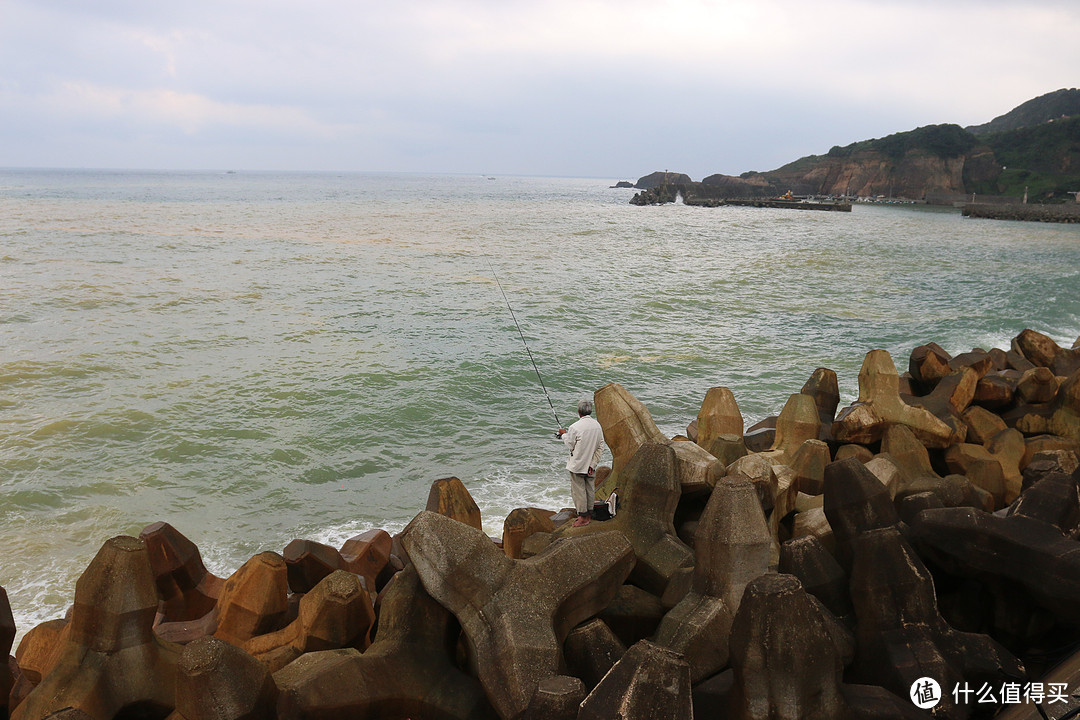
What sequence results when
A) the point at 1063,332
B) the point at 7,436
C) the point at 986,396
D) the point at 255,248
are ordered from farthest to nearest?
1. the point at 255,248
2. the point at 1063,332
3. the point at 7,436
4. the point at 986,396

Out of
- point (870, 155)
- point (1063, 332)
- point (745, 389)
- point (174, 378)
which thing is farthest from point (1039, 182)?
point (174, 378)

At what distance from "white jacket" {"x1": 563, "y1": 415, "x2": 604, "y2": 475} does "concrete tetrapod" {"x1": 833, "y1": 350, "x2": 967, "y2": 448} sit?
8.77 feet

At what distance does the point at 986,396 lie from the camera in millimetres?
8055

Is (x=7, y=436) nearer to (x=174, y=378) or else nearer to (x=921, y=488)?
(x=174, y=378)

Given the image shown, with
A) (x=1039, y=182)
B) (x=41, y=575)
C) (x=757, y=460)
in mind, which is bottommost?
(x=41, y=575)

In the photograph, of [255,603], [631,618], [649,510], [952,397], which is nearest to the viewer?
[631,618]

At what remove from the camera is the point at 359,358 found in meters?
15.3

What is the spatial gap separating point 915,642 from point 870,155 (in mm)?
145685

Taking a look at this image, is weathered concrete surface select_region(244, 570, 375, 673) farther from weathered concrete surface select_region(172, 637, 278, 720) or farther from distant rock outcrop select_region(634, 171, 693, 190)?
distant rock outcrop select_region(634, 171, 693, 190)

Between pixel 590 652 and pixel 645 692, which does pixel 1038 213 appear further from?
pixel 645 692

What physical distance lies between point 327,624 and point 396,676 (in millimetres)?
673

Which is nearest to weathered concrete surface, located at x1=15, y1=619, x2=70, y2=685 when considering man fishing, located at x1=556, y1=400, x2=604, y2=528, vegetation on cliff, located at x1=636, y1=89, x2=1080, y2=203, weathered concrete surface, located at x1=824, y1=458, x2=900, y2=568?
man fishing, located at x1=556, y1=400, x2=604, y2=528

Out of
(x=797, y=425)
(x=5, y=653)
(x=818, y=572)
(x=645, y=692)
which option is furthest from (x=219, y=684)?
(x=797, y=425)
